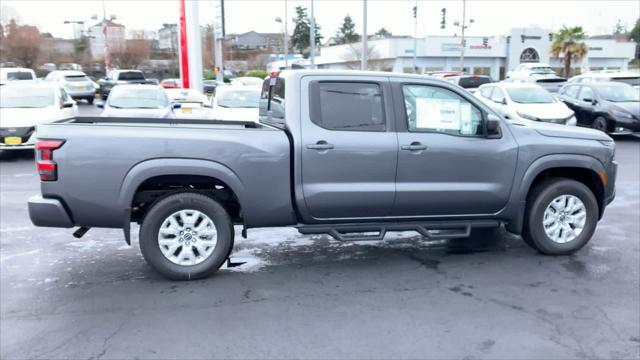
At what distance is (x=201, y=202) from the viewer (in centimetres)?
494

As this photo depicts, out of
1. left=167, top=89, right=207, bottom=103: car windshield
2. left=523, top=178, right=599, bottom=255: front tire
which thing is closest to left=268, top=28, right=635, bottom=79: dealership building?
left=167, top=89, right=207, bottom=103: car windshield

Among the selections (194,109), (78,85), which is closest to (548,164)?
(194,109)

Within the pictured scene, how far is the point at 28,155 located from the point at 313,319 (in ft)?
36.4

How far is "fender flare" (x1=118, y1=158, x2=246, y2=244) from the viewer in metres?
4.71

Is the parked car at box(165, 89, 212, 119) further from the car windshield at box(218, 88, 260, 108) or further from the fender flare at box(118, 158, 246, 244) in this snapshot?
the fender flare at box(118, 158, 246, 244)

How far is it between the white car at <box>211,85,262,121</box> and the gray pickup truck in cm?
700

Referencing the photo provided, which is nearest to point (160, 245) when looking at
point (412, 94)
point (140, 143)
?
point (140, 143)

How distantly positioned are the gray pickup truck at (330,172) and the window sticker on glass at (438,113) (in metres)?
0.01

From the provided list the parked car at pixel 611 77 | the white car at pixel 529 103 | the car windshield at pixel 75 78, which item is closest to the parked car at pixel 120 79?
the car windshield at pixel 75 78

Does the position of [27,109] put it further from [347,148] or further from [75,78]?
[75,78]

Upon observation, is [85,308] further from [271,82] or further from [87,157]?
[271,82]

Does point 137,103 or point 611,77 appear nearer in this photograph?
point 137,103

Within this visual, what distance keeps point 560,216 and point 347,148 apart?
246 centimetres

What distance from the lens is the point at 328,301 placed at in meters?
4.59
